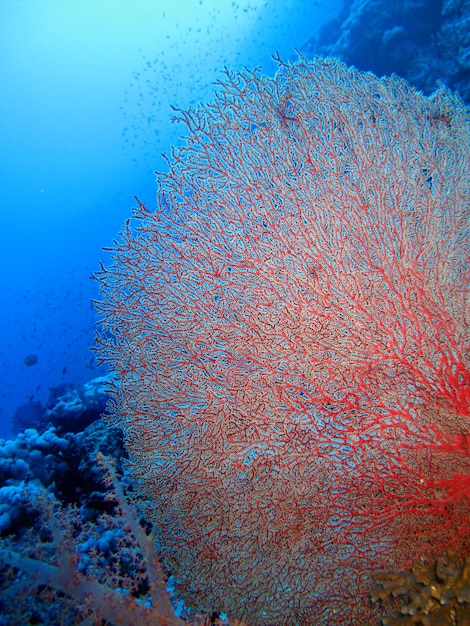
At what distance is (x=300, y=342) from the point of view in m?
3.06

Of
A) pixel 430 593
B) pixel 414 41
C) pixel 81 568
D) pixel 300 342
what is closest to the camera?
pixel 430 593

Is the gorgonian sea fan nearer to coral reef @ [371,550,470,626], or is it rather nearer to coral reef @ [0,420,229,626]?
coral reef @ [371,550,470,626]

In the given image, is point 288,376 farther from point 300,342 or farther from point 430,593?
point 430,593

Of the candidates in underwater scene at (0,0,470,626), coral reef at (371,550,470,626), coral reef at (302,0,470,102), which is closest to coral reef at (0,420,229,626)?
underwater scene at (0,0,470,626)

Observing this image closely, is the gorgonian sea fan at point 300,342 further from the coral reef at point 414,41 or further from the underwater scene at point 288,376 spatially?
the coral reef at point 414,41

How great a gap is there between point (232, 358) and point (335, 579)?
220cm

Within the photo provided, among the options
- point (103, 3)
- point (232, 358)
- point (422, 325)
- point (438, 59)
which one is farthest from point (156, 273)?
point (103, 3)

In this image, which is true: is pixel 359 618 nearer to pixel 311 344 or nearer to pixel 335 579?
pixel 335 579

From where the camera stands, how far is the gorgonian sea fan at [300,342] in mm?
2861

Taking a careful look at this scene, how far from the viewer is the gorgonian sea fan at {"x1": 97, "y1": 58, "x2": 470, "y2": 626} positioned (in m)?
2.86

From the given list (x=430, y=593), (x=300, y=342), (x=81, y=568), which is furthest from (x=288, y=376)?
(x=81, y=568)

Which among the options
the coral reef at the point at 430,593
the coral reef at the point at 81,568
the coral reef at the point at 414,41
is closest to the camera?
the coral reef at the point at 430,593

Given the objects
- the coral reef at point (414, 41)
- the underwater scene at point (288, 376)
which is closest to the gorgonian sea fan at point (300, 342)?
the underwater scene at point (288, 376)

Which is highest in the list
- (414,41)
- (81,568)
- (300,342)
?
(414,41)
